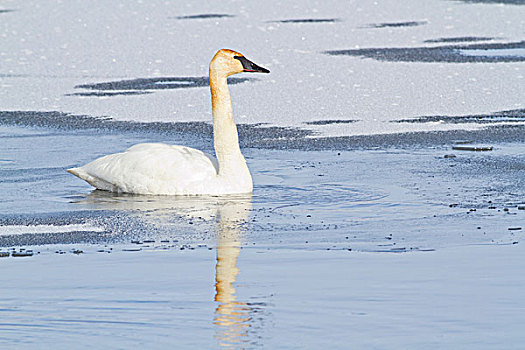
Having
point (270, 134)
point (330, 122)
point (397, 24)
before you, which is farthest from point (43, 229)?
point (397, 24)

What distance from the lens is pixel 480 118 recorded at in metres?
13.2

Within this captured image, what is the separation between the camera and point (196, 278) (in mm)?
6543

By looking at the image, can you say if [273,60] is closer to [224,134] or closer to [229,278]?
[224,134]

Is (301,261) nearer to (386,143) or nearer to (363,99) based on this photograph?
(386,143)

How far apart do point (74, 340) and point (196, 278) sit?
128cm

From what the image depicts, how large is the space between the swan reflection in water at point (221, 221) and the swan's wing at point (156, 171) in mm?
87

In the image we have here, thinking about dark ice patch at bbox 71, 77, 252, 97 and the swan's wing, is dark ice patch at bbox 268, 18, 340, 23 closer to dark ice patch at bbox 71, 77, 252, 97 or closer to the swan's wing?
dark ice patch at bbox 71, 77, 252, 97

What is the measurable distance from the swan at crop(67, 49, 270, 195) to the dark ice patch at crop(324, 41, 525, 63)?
8606 millimetres

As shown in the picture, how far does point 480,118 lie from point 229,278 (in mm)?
7408

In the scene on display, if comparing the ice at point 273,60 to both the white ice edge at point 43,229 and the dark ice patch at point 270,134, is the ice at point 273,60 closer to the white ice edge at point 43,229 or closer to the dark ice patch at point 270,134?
the dark ice patch at point 270,134

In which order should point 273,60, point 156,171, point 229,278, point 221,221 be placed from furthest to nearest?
point 273,60, point 156,171, point 221,221, point 229,278

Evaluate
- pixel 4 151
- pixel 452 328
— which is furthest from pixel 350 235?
pixel 4 151

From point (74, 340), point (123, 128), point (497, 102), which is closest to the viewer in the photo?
point (74, 340)

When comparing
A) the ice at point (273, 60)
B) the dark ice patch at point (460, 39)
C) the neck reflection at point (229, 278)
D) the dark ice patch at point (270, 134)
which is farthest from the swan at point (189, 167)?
the dark ice patch at point (460, 39)
